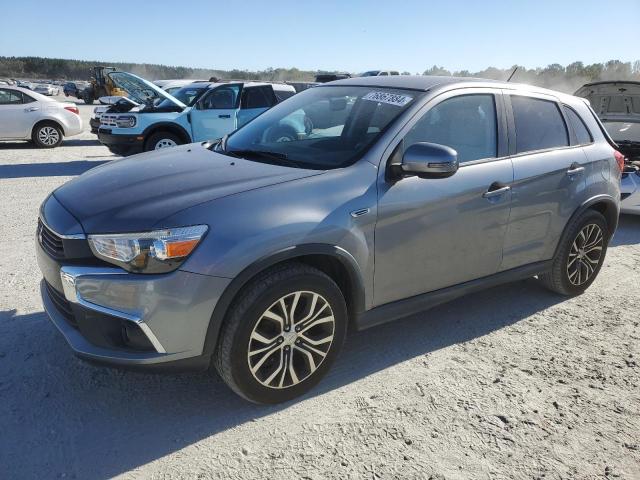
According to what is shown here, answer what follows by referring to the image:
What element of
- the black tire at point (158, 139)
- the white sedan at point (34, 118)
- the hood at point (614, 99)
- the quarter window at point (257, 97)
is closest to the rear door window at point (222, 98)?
the quarter window at point (257, 97)

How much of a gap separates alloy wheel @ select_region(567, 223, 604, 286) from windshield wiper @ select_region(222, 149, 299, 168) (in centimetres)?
253

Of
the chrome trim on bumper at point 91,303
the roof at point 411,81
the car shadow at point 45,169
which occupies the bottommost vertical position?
the car shadow at point 45,169

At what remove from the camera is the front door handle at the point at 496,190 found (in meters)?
3.53

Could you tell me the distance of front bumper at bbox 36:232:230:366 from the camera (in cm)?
247

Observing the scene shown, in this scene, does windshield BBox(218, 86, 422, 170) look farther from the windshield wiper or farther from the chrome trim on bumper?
the chrome trim on bumper

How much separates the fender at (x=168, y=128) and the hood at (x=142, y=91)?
0.46 m

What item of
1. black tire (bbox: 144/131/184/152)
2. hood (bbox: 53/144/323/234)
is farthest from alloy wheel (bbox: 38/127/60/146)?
hood (bbox: 53/144/323/234)

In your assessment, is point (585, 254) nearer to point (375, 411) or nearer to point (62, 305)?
point (375, 411)

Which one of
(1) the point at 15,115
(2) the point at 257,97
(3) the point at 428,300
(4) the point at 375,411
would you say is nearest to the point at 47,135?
(1) the point at 15,115

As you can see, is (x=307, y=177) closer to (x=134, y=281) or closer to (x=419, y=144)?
(x=419, y=144)

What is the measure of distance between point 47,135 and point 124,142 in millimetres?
4103

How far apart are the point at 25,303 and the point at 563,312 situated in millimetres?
4199

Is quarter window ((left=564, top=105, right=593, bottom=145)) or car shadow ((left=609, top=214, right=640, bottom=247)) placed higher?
quarter window ((left=564, top=105, right=593, bottom=145))

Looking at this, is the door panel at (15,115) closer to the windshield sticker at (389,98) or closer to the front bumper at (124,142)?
the front bumper at (124,142)
